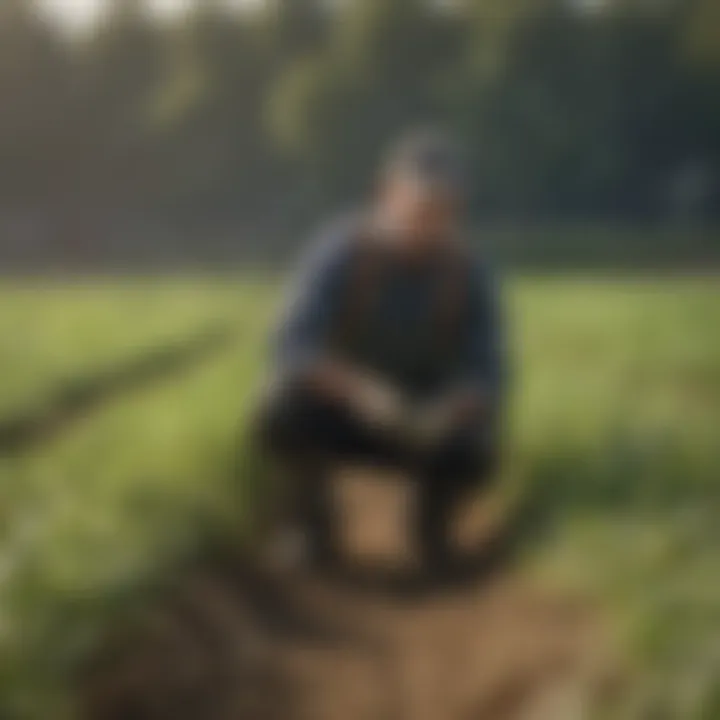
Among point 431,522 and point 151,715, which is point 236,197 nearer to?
point 431,522

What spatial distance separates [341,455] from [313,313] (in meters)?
0.16

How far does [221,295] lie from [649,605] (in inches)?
22.5

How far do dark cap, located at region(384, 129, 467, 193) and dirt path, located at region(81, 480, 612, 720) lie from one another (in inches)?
13.6

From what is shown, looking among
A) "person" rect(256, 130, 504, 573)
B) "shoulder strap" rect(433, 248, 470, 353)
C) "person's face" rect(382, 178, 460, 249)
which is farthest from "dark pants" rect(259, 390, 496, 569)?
"person's face" rect(382, 178, 460, 249)

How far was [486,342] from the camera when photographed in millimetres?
1747

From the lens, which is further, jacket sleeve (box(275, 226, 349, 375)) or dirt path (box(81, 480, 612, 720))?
jacket sleeve (box(275, 226, 349, 375))

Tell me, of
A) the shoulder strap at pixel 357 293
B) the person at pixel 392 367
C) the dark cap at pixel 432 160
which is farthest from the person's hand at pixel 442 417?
Answer: the dark cap at pixel 432 160

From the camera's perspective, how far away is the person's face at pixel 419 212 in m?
1.74

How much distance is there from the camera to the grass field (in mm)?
1642

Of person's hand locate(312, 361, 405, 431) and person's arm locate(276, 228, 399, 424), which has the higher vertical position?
person's arm locate(276, 228, 399, 424)

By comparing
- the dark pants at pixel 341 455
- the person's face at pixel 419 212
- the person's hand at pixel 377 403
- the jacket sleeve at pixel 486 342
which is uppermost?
the person's face at pixel 419 212

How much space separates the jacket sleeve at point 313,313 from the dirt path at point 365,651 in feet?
0.50

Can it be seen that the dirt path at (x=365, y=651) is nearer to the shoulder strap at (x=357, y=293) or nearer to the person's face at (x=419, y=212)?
the shoulder strap at (x=357, y=293)

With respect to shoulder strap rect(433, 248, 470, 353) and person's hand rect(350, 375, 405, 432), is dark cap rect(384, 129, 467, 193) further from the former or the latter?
person's hand rect(350, 375, 405, 432)
